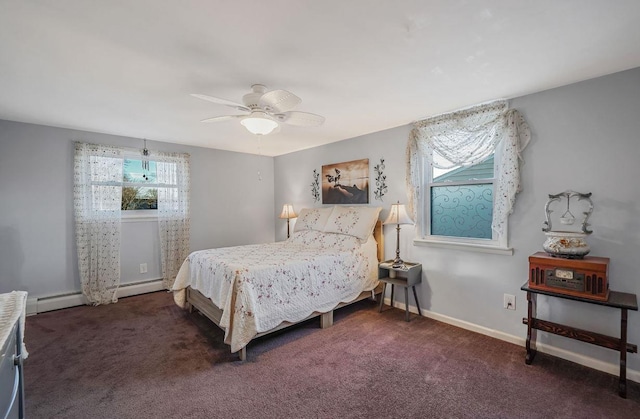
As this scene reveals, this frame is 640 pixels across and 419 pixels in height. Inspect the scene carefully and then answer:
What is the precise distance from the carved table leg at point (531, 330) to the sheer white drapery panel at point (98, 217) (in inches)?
174

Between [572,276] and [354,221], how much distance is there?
203 cm

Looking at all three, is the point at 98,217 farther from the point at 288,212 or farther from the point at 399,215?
the point at 399,215

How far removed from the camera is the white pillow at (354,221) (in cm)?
332

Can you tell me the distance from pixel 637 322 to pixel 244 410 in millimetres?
2697

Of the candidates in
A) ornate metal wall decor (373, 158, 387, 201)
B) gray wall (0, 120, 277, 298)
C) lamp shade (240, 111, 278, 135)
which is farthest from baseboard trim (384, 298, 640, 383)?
gray wall (0, 120, 277, 298)

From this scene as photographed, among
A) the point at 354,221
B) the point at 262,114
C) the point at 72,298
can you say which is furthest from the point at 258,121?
the point at 72,298

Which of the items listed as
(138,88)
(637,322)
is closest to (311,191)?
(138,88)

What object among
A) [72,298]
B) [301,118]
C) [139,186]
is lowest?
[72,298]

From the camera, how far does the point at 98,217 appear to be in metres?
3.52

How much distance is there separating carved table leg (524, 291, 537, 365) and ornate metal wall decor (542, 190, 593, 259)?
0.39 metres

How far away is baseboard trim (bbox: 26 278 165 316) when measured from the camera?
10.3 feet

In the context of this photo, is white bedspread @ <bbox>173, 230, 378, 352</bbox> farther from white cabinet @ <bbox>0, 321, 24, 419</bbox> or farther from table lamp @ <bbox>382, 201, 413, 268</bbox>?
white cabinet @ <bbox>0, 321, 24, 419</bbox>

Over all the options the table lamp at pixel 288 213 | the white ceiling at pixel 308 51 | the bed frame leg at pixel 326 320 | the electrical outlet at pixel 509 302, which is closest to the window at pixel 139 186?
the white ceiling at pixel 308 51

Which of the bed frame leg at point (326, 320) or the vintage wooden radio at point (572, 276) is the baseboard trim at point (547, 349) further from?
the bed frame leg at point (326, 320)
